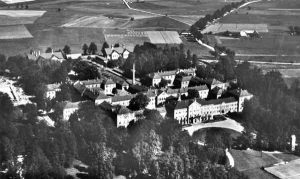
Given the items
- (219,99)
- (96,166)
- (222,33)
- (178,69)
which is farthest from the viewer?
(222,33)

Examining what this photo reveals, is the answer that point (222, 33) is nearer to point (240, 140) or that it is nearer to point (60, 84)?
point (60, 84)

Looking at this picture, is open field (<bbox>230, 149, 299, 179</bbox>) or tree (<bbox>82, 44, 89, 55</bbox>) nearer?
open field (<bbox>230, 149, 299, 179</bbox>)

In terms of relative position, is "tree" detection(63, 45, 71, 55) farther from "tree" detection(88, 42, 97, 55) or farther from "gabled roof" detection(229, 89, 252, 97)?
"gabled roof" detection(229, 89, 252, 97)

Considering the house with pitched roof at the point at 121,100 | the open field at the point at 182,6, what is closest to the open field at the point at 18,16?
the open field at the point at 182,6

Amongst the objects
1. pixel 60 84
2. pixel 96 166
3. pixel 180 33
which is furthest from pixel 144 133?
pixel 180 33

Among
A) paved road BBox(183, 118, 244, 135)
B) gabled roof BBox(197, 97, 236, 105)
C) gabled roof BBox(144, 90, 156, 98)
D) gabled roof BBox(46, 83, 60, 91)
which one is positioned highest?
gabled roof BBox(46, 83, 60, 91)

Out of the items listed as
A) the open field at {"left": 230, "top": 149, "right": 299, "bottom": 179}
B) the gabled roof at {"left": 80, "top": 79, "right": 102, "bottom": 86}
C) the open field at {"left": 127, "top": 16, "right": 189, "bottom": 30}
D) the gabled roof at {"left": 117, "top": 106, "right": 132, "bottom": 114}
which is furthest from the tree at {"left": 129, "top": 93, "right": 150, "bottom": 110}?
the open field at {"left": 127, "top": 16, "right": 189, "bottom": 30}
